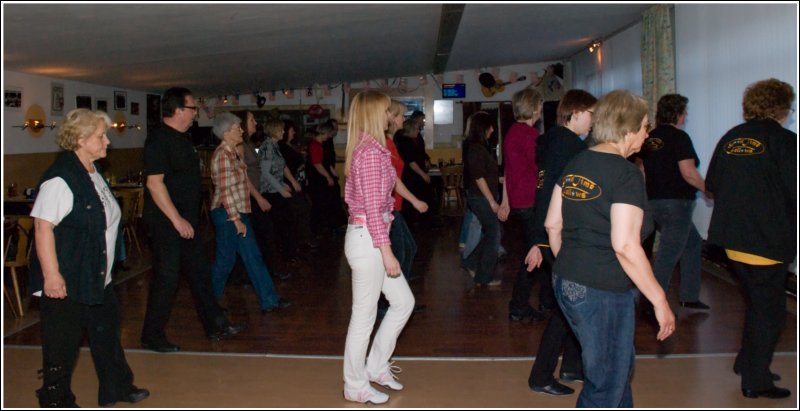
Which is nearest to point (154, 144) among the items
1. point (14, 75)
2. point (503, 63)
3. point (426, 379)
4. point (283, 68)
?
point (426, 379)

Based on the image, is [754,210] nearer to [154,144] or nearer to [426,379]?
[426,379]

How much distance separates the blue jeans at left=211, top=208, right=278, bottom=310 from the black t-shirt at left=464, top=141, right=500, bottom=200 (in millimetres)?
1676

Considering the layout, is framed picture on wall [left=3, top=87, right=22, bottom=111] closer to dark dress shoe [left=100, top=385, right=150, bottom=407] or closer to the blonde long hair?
dark dress shoe [left=100, top=385, right=150, bottom=407]

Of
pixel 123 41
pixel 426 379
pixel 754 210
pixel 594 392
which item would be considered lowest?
pixel 426 379

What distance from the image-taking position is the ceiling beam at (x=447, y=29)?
7.10 meters

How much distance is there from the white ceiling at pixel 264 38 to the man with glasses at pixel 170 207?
1320 millimetres

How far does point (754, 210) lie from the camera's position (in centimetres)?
334

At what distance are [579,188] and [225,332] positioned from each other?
2944mm

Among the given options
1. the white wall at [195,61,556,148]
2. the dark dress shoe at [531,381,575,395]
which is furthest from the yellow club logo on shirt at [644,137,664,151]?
the white wall at [195,61,556,148]

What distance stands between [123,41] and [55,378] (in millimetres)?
4350

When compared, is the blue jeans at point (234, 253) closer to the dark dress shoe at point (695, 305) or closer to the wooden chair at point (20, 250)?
the wooden chair at point (20, 250)

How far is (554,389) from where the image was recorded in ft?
11.9

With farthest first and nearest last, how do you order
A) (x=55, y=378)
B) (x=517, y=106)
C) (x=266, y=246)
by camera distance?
1. (x=266, y=246)
2. (x=517, y=106)
3. (x=55, y=378)

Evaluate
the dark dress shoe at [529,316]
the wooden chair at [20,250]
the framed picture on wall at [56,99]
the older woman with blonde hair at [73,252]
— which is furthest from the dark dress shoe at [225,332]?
the framed picture on wall at [56,99]
